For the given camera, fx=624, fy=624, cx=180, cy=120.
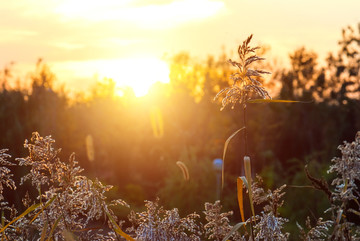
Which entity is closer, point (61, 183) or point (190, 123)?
point (61, 183)

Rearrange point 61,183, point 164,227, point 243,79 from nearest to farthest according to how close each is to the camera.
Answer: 1. point 243,79
2. point 61,183
3. point 164,227

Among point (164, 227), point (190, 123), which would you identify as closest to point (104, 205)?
point (164, 227)

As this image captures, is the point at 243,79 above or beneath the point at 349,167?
above

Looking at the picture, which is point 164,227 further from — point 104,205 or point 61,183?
point 61,183

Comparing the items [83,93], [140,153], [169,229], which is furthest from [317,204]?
[83,93]

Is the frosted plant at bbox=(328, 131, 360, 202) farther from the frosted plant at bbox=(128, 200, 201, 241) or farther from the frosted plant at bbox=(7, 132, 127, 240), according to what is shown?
the frosted plant at bbox=(7, 132, 127, 240)

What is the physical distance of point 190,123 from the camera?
113 feet

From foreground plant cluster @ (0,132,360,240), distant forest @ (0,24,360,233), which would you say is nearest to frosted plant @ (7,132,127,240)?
foreground plant cluster @ (0,132,360,240)

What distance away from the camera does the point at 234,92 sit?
2.69 m

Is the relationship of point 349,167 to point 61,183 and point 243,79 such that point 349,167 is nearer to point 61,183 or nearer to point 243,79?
point 243,79

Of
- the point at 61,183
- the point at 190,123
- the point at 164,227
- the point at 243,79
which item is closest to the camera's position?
the point at 243,79

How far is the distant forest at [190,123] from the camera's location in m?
27.8

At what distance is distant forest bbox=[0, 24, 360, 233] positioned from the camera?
2778 cm

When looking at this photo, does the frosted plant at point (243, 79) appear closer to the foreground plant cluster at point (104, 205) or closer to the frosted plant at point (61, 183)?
the foreground plant cluster at point (104, 205)
